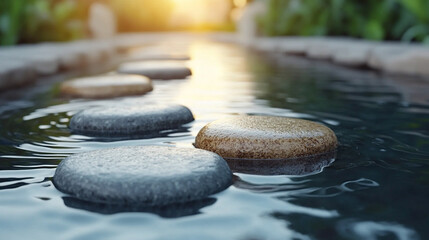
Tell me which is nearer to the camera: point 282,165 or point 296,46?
point 282,165

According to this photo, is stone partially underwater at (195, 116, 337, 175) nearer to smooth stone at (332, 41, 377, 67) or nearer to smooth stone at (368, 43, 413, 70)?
smooth stone at (368, 43, 413, 70)

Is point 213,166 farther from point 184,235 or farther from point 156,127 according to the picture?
point 156,127

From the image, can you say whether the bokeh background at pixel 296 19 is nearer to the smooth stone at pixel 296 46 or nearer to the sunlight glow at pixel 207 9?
the smooth stone at pixel 296 46

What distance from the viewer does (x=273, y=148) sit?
2.58 m

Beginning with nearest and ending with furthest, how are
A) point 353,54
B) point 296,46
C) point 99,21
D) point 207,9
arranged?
1. point 353,54
2. point 296,46
3. point 99,21
4. point 207,9

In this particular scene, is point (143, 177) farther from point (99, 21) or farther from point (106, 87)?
point (99, 21)

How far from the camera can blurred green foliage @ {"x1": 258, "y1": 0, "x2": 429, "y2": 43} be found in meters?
7.73

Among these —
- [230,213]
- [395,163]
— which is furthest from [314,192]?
[395,163]

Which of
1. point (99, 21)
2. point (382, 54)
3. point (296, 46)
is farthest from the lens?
point (99, 21)

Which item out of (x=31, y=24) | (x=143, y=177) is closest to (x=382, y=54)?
(x=143, y=177)

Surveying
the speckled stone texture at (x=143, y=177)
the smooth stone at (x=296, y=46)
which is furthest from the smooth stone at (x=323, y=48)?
the speckled stone texture at (x=143, y=177)

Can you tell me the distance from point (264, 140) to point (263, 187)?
1.40ft

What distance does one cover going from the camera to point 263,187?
2217 millimetres

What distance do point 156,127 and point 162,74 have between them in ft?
9.92
